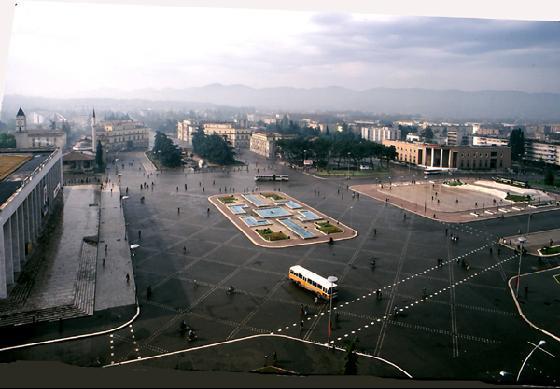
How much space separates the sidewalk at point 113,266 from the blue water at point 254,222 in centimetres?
492

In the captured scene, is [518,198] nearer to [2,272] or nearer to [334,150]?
[334,150]

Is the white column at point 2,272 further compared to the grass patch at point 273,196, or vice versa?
the grass patch at point 273,196

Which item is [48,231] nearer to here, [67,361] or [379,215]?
[67,361]

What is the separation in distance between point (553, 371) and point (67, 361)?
8928 mm

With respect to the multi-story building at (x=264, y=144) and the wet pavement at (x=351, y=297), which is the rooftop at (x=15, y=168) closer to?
the wet pavement at (x=351, y=297)

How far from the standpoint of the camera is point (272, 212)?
21281mm

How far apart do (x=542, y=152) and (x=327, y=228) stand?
36312mm

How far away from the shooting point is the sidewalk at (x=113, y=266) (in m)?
11.2

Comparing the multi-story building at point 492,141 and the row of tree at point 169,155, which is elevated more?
the multi-story building at point 492,141

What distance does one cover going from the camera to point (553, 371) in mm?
8492

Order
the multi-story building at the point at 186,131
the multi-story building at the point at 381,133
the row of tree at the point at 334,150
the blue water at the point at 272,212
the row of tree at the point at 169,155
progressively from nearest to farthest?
the blue water at the point at 272,212
the row of tree at the point at 169,155
the row of tree at the point at 334,150
the multi-story building at the point at 186,131
the multi-story building at the point at 381,133

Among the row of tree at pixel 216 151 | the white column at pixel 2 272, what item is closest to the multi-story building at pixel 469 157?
the row of tree at pixel 216 151

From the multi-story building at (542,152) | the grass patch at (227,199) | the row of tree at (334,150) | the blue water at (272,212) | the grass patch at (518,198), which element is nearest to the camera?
the blue water at (272,212)

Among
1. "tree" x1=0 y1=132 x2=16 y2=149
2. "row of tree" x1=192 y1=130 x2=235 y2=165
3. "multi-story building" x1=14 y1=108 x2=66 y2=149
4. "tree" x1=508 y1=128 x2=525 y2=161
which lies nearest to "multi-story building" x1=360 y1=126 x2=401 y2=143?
"tree" x1=508 y1=128 x2=525 y2=161
